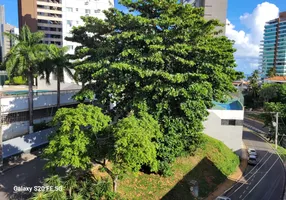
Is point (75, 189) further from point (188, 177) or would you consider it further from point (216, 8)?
point (216, 8)

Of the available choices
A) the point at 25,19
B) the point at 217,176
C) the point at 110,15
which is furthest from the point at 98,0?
the point at 217,176

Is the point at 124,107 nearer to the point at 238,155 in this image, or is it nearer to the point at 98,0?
the point at 238,155

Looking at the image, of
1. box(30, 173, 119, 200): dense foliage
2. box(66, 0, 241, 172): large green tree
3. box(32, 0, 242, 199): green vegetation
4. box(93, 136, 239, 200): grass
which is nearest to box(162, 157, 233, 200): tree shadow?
box(93, 136, 239, 200): grass

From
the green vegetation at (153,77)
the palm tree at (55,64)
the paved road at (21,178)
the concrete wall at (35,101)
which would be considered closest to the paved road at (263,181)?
the green vegetation at (153,77)

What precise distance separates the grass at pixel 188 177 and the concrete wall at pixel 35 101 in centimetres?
1326

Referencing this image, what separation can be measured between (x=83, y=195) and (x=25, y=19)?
194ft

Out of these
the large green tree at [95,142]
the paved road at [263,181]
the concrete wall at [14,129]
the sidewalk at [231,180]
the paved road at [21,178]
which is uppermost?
the large green tree at [95,142]

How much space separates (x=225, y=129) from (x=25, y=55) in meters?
22.4

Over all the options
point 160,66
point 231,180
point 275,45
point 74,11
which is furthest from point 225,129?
point 275,45

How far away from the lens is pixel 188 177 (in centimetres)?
2012

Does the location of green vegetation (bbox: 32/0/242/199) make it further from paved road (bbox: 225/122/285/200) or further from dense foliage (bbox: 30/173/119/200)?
paved road (bbox: 225/122/285/200)

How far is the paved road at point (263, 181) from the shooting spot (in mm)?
20681

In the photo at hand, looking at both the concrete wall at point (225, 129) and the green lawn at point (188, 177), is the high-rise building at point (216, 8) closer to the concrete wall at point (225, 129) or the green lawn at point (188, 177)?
the concrete wall at point (225, 129)

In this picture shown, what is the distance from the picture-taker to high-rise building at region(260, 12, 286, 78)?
110 metres
